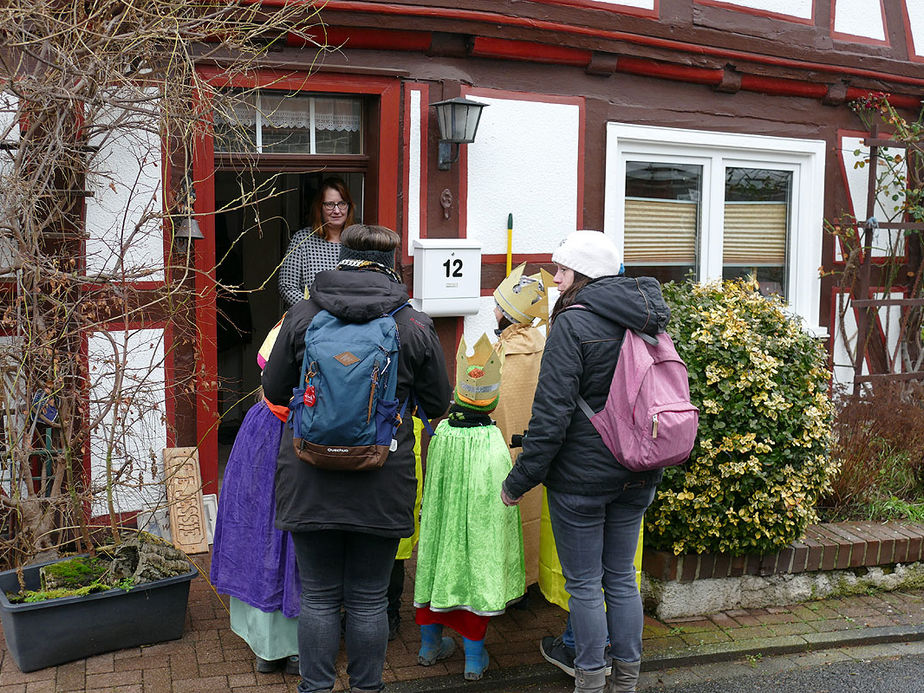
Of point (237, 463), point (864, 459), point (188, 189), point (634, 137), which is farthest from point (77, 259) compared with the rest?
point (864, 459)

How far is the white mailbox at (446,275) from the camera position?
6078 mm

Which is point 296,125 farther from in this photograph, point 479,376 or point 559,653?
point 559,653

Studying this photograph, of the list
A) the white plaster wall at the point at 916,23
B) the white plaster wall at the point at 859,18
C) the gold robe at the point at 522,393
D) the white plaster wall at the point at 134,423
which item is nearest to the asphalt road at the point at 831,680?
the gold robe at the point at 522,393

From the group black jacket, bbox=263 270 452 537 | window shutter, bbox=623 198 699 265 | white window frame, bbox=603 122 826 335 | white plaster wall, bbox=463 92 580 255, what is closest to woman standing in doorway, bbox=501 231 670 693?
black jacket, bbox=263 270 452 537

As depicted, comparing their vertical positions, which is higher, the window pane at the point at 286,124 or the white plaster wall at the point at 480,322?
the window pane at the point at 286,124

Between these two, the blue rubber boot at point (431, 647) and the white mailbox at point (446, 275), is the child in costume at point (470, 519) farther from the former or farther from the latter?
the white mailbox at point (446, 275)

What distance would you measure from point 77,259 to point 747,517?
3554 mm

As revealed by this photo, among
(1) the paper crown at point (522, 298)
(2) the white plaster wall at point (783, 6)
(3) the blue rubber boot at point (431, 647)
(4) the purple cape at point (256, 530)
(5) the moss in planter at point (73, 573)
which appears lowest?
(3) the blue rubber boot at point (431, 647)

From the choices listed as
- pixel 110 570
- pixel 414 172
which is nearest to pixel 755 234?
pixel 414 172

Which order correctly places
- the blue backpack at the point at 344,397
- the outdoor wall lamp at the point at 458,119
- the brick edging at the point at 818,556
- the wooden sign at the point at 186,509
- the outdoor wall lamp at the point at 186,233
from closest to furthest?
the blue backpack at the point at 344,397, the brick edging at the point at 818,556, the outdoor wall lamp at the point at 186,233, the wooden sign at the point at 186,509, the outdoor wall lamp at the point at 458,119

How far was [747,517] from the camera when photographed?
4.68 metres

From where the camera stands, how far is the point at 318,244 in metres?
6.02

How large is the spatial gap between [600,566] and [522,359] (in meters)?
1.05

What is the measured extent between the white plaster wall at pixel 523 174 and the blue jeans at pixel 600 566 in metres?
2.93
